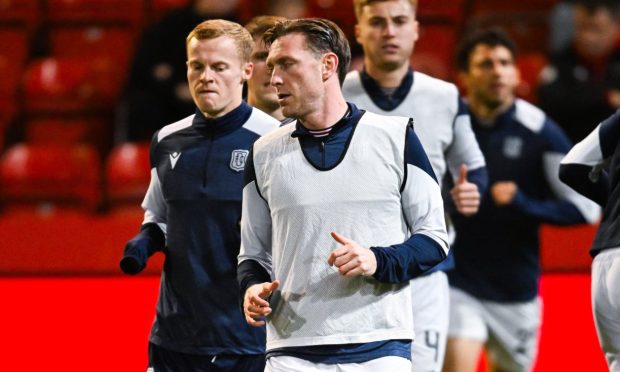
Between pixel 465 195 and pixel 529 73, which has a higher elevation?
pixel 465 195

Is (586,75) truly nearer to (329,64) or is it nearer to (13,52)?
(13,52)

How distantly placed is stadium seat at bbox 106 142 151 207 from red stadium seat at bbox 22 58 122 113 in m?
1.10

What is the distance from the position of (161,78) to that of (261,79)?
14.3ft

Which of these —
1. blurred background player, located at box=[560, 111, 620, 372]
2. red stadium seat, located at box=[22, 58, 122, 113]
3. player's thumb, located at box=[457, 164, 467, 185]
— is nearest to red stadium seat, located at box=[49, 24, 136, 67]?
red stadium seat, located at box=[22, 58, 122, 113]

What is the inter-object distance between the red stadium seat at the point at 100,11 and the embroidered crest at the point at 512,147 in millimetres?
4985

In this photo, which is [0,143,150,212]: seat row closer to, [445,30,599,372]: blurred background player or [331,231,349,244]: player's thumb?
[445,30,599,372]: blurred background player

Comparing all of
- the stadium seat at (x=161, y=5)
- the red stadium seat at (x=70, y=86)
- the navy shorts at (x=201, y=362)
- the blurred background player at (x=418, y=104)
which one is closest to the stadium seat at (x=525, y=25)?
the stadium seat at (x=161, y=5)

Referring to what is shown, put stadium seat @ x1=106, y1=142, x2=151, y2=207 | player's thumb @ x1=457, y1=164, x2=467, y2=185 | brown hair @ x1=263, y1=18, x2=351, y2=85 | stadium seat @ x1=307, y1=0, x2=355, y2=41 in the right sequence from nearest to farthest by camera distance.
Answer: brown hair @ x1=263, y1=18, x2=351, y2=85
player's thumb @ x1=457, y1=164, x2=467, y2=185
stadium seat @ x1=106, y1=142, x2=151, y2=207
stadium seat @ x1=307, y1=0, x2=355, y2=41

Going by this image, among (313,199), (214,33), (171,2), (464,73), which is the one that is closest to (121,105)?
(171,2)

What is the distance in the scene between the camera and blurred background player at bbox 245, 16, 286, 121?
493 cm

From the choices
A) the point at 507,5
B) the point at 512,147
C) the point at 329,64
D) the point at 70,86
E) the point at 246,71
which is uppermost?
the point at 329,64

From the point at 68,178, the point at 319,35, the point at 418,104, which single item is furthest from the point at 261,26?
the point at 68,178

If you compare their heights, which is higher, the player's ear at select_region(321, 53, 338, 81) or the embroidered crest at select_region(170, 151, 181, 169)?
the player's ear at select_region(321, 53, 338, 81)

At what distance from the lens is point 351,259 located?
11.5 ft
